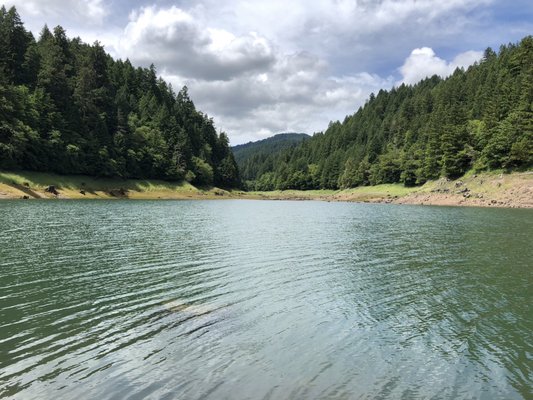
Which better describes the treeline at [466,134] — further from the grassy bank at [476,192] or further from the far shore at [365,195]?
the far shore at [365,195]

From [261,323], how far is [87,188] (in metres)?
104

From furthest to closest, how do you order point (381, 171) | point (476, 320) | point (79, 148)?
point (381, 171), point (79, 148), point (476, 320)

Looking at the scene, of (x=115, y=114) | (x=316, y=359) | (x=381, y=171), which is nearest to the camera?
(x=316, y=359)

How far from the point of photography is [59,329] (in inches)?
516

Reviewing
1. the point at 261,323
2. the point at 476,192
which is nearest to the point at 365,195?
the point at 476,192

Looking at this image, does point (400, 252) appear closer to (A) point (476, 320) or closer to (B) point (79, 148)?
(A) point (476, 320)

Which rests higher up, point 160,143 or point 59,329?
point 160,143

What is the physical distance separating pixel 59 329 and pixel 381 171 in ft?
505

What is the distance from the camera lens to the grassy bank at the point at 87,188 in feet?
291

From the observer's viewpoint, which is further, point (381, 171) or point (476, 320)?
point (381, 171)

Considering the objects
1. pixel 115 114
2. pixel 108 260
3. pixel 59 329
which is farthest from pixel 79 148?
pixel 59 329

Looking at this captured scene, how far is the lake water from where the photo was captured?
32.2ft

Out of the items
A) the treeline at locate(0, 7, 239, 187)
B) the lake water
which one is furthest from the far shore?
the lake water

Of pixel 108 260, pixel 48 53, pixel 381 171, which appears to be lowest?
pixel 108 260
